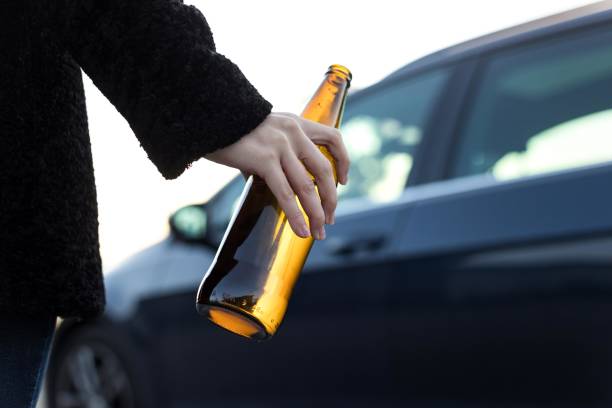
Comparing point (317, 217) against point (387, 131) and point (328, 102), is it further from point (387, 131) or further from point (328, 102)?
point (387, 131)

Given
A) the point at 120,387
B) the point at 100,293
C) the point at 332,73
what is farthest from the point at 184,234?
the point at 100,293

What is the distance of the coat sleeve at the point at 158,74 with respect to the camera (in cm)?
115

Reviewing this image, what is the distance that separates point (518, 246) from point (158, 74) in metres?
1.78

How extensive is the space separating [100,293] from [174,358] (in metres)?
2.68

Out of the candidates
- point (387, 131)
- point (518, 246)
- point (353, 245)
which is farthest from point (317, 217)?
point (387, 131)

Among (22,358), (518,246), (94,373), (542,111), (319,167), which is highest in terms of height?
(542,111)

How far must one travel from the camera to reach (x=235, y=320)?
139 cm

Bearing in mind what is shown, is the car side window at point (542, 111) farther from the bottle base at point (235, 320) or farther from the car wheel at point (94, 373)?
the car wheel at point (94, 373)

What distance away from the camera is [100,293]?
129 cm

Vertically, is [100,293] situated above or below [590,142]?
below

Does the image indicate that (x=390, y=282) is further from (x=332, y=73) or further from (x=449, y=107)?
(x=332, y=73)

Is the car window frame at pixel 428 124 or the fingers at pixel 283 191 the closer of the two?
the fingers at pixel 283 191

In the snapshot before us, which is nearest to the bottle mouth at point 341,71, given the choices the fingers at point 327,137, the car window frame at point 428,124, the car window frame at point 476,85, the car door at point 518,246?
the fingers at point 327,137

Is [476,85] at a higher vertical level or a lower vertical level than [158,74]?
higher
